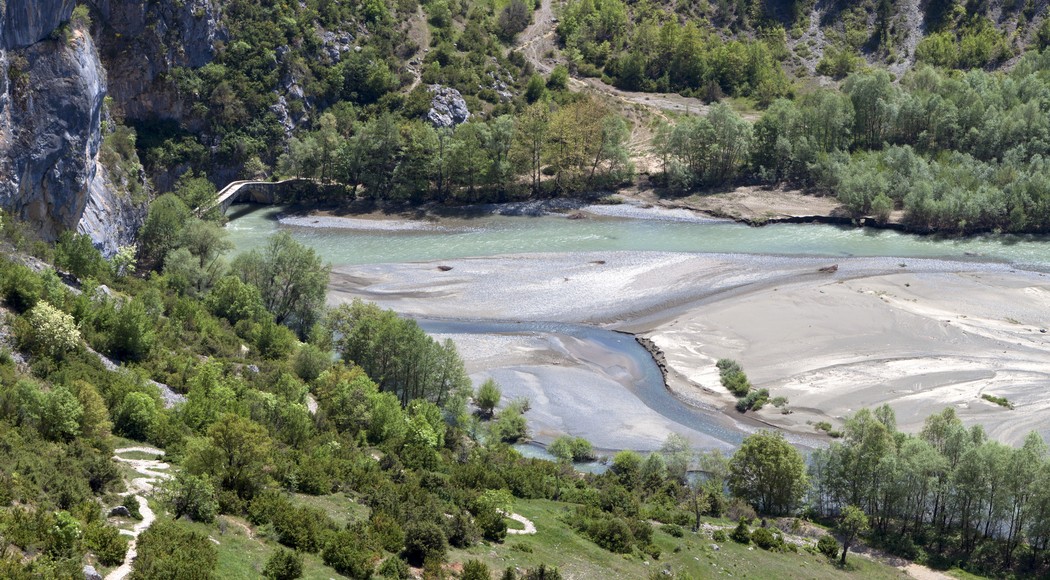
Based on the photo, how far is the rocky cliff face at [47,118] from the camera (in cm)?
6819

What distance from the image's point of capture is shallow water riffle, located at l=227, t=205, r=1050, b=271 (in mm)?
104188

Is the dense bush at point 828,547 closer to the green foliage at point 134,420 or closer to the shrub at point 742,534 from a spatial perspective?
the shrub at point 742,534

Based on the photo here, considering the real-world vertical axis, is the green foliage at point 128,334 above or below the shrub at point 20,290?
below

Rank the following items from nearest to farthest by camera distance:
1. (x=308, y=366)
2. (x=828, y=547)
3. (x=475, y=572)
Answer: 1. (x=475, y=572)
2. (x=828, y=547)
3. (x=308, y=366)

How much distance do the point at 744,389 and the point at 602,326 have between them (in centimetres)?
1700

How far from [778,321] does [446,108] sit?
6319 cm

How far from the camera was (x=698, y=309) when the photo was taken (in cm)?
8850

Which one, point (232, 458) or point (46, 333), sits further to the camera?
point (46, 333)

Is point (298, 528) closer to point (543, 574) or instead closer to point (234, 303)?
point (543, 574)

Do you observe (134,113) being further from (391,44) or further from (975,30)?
(975,30)

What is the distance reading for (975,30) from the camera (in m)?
154

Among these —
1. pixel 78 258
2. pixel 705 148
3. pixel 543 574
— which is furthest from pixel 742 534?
pixel 705 148

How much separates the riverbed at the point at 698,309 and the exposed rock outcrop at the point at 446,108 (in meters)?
16.7

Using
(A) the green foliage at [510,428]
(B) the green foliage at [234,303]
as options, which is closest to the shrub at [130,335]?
(B) the green foliage at [234,303]
